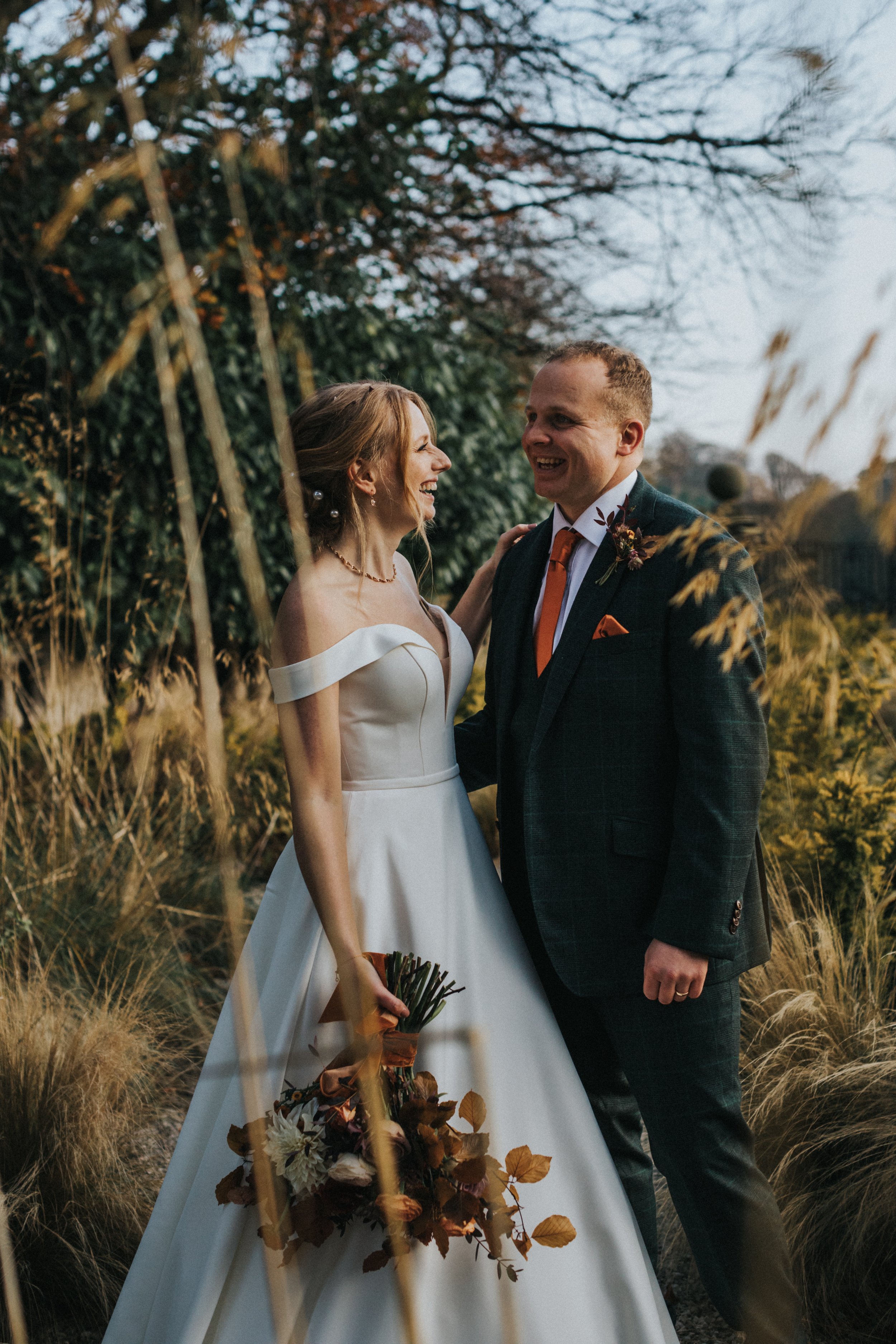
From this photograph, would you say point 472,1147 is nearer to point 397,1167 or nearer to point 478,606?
point 397,1167

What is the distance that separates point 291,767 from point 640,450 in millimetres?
986

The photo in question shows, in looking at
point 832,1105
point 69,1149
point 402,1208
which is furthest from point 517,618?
point 69,1149

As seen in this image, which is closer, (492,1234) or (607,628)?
(492,1234)

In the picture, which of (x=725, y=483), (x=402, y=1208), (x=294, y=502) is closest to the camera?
(x=294, y=502)

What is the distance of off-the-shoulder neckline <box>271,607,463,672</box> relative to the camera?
1839 mm

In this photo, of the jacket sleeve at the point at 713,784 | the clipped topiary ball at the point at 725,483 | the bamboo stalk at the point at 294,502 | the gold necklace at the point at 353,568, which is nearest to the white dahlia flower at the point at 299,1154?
the bamboo stalk at the point at 294,502

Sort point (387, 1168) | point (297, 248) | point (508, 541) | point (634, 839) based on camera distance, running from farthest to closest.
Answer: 1. point (297, 248)
2. point (508, 541)
3. point (634, 839)
4. point (387, 1168)

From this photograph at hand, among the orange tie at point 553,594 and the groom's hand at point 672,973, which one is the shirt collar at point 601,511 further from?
the groom's hand at point 672,973

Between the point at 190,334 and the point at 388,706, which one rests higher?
the point at 190,334

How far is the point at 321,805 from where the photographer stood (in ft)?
6.05

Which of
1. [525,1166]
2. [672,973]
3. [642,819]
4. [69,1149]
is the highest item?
[642,819]

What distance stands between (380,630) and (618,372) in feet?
2.39

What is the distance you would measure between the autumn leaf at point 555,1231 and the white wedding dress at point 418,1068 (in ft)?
0.36

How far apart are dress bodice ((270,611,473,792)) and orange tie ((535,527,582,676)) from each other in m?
0.22
